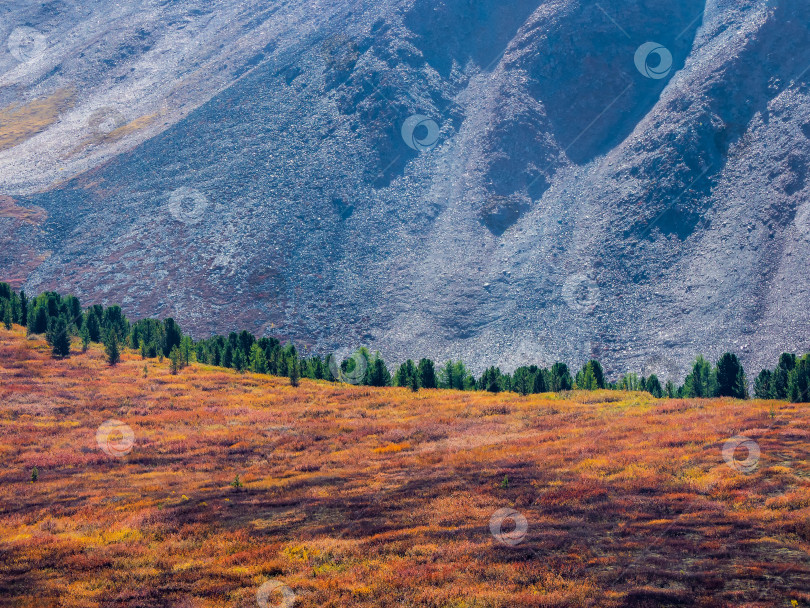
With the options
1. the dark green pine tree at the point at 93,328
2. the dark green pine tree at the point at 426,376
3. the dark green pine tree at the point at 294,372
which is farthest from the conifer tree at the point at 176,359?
the dark green pine tree at the point at 426,376

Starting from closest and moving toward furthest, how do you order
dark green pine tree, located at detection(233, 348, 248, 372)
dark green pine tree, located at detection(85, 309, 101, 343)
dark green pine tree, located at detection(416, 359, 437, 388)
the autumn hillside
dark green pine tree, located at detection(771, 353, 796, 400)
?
the autumn hillside, dark green pine tree, located at detection(771, 353, 796, 400), dark green pine tree, located at detection(416, 359, 437, 388), dark green pine tree, located at detection(233, 348, 248, 372), dark green pine tree, located at detection(85, 309, 101, 343)

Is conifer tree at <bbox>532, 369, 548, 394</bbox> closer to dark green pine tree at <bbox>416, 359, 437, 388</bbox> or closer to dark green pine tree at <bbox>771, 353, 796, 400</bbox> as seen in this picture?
dark green pine tree at <bbox>416, 359, 437, 388</bbox>

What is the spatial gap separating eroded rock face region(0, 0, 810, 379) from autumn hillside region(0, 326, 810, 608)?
136ft

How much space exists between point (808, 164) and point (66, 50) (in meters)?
180

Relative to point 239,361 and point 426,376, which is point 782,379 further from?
point 239,361

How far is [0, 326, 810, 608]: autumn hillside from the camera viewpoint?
17.3 meters

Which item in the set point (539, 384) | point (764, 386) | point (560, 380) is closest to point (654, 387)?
point (560, 380)

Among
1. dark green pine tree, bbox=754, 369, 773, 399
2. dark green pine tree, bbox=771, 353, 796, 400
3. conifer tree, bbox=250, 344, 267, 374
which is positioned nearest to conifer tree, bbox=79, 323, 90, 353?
conifer tree, bbox=250, 344, 267, 374

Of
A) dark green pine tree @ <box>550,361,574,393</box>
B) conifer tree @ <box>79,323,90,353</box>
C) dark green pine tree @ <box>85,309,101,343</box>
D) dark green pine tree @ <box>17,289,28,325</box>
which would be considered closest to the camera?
dark green pine tree @ <box>550,361,574,393</box>

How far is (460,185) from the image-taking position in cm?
11656

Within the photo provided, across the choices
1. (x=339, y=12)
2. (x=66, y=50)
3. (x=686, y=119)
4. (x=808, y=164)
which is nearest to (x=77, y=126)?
(x=66, y=50)

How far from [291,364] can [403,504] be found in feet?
137

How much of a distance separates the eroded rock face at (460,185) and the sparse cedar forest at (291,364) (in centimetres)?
1172

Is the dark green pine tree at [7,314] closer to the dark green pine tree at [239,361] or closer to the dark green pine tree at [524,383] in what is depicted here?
the dark green pine tree at [239,361]
